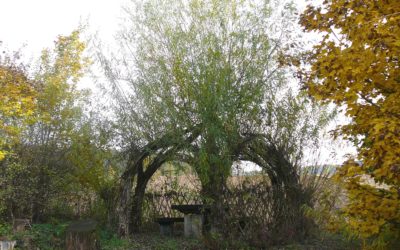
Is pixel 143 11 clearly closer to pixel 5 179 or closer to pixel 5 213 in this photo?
pixel 5 179

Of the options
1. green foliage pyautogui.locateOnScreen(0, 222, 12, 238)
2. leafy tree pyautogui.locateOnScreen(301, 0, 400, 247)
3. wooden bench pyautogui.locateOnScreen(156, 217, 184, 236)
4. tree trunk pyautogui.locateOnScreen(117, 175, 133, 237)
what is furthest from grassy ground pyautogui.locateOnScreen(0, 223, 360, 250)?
leafy tree pyautogui.locateOnScreen(301, 0, 400, 247)

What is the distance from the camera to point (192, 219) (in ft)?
29.1

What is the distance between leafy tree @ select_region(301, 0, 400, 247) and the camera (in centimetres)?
423

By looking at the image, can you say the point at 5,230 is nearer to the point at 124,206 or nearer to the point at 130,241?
the point at 124,206

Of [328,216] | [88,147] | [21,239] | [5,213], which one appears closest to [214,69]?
[328,216]

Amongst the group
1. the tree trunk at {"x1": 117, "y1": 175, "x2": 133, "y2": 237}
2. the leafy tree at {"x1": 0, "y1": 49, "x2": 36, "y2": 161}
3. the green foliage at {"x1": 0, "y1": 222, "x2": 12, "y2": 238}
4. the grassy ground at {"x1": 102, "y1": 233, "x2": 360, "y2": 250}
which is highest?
the leafy tree at {"x1": 0, "y1": 49, "x2": 36, "y2": 161}

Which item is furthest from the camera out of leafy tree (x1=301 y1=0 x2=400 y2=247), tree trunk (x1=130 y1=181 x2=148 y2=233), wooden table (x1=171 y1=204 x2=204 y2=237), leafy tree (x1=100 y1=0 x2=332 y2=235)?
tree trunk (x1=130 y1=181 x2=148 y2=233)

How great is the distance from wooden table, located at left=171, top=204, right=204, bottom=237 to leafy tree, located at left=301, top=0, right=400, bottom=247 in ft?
12.9

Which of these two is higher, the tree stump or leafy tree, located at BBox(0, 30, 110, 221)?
leafy tree, located at BBox(0, 30, 110, 221)

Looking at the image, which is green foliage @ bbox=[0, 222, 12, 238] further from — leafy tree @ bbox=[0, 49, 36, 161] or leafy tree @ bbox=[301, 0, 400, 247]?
leafy tree @ bbox=[301, 0, 400, 247]

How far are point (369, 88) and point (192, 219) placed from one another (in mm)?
4869

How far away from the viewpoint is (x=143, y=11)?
8344 millimetres

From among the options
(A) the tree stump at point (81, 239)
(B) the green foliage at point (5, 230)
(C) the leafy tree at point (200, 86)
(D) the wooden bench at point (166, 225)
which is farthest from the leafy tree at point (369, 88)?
(B) the green foliage at point (5, 230)

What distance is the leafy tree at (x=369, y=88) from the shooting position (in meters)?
4.23
